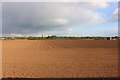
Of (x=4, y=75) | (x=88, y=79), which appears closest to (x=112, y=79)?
(x=88, y=79)

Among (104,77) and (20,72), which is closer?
(104,77)

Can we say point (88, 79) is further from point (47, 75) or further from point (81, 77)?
point (47, 75)

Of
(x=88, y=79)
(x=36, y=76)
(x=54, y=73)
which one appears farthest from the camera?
(x=54, y=73)

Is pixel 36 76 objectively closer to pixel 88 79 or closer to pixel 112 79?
pixel 88 79

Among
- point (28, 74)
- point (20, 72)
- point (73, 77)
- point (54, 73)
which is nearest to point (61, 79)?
point (73, 77)

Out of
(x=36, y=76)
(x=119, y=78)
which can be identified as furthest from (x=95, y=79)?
(x=36, y=76)

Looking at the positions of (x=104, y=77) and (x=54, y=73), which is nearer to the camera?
(x=104, y=77)

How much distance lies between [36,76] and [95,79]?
1.98 metres

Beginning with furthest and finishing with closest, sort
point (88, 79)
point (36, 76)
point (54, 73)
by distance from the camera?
point (54, 73) → point (36, 76) → point (88, 79)

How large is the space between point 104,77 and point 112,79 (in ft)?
0.87

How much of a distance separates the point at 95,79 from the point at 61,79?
1.08 metres

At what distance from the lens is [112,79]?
16.3 feet

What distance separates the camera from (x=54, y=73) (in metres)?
5.70

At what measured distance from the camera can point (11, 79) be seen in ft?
16.4
